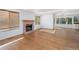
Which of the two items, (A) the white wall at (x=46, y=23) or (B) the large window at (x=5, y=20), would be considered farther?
(A) the white wall at (x=46, y=23)

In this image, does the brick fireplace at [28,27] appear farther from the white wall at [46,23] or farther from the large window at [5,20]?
the large window at [5,20]

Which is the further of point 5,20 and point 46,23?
point 46,23

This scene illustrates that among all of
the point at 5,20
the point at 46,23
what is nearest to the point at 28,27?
the point at 46,23

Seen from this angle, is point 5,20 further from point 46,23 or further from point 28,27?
point 28,27

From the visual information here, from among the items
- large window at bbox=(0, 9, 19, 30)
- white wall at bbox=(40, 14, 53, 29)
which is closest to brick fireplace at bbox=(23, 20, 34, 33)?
white wall at bbox=(40, 14, 53, 29)

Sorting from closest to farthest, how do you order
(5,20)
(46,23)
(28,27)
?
(5,20) < (46,23) < (28,27)

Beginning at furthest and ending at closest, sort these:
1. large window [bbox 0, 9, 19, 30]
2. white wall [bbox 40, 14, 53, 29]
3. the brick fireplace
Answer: the brick fireplace < white wall [bbox 40, 14, 53, 29] < large window [bbox 0, 9, 19, 30]

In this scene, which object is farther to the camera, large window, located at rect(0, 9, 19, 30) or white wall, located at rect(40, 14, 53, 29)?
white wall, located at rect(40, 14, 53, 29)

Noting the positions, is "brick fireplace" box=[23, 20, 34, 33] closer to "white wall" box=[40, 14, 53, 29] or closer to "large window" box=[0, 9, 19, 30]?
"white wall" box=[40, 14, 53, 29]

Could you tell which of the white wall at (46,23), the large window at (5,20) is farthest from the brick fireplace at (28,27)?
the large window at (5,20)
